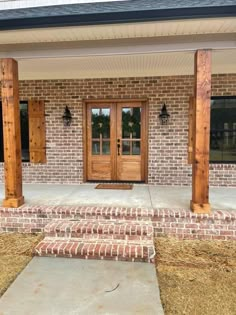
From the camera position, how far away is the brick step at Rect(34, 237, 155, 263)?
10.1ft

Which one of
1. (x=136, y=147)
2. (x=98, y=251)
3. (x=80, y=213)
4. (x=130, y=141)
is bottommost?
(x=98, y=251)

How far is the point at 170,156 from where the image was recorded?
5793mm

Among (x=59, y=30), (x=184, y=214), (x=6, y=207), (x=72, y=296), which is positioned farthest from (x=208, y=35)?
(x=6, y=207)

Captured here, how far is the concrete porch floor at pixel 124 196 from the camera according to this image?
421cm

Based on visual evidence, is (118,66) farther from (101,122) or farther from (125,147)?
(125,147)

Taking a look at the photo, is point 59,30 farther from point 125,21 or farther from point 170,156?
point 170,156

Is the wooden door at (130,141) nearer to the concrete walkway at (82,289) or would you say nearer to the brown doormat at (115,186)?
the brown doormat at (115,186)

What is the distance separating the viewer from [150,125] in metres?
5.76

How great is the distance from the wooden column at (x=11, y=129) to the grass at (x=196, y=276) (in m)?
2.26

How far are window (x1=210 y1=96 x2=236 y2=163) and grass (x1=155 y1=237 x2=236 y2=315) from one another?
8.19 feet

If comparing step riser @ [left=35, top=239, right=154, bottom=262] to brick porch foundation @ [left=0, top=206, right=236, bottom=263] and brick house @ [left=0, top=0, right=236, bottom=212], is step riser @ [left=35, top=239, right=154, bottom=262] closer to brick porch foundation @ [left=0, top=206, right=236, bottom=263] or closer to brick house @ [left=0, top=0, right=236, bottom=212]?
brick porch foundation @ [left=0, top=206, right=236, bottom=263]

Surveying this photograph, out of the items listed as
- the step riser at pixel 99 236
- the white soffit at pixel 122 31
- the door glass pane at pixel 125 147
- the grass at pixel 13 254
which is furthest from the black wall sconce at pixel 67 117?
the step riser at pixel 99 236

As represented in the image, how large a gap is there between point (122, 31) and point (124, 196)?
268 cm

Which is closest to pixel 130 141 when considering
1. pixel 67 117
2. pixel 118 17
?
pixel 67 117
